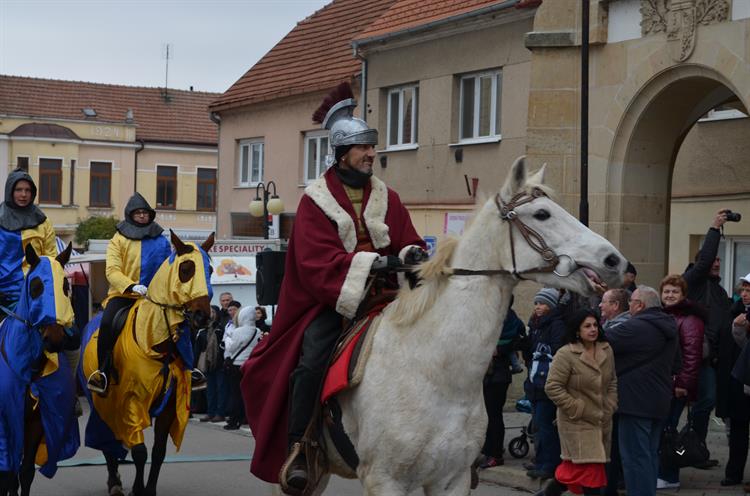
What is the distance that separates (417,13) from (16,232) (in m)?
16.7

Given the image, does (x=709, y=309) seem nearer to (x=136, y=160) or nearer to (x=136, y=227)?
(x=136, y=227)

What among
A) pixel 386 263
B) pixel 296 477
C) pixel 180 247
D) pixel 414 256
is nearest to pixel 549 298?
pixel 180 247

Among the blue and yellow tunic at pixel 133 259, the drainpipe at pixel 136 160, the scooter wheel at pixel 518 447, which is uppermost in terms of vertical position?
the drainpipe at pixel 136 160

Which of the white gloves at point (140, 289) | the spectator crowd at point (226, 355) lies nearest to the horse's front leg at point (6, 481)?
the white gloves at point (140, 289)

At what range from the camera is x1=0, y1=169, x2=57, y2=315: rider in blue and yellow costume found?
956 centimetres

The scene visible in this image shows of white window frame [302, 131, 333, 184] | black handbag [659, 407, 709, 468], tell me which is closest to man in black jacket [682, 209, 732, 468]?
Answer: black handbag [659, 407, 709, 468]

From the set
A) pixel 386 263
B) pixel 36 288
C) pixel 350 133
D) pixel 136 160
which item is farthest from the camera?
pixel 136 160

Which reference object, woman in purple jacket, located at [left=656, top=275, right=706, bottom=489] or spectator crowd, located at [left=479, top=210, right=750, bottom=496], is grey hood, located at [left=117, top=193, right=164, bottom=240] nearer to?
spectator crowd, located at [left=479, top=210, right=750, bottom=496]

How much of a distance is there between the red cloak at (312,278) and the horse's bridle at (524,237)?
71 cm

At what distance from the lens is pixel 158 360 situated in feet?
34.1

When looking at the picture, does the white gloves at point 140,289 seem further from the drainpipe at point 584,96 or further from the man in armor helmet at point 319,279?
the drainpipe at point 584,96

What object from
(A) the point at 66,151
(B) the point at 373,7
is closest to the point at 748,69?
(B) the point at 373,7

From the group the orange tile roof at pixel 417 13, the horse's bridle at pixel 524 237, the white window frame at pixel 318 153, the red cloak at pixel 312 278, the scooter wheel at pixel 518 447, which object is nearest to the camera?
the horse's bridle at pixel 524 237

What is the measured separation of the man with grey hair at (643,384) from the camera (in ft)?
31.6
